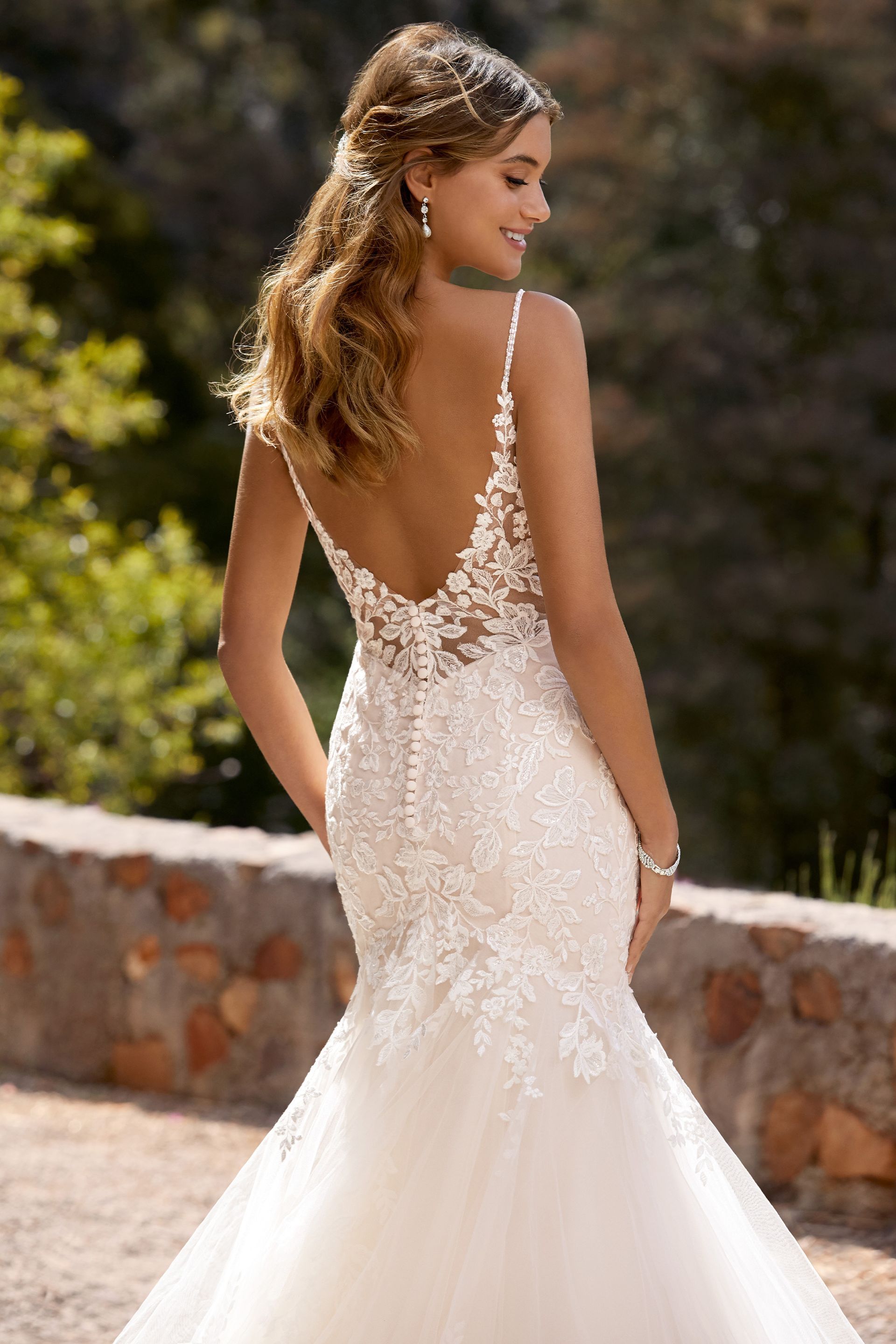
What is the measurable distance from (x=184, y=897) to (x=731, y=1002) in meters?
1.52

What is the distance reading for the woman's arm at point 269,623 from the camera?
1968mm

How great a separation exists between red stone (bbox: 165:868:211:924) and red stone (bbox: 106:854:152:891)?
7 centimetres

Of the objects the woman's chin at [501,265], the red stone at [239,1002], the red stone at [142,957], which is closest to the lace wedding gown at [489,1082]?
the woman's chin at [501,265]

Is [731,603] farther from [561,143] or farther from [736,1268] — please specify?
[736,1268]

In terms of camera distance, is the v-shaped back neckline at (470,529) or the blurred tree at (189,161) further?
the blurred tree at (189,161)

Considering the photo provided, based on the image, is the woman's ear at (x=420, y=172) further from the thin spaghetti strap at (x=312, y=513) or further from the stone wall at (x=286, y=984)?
the stone wall at (x=286, y=984)

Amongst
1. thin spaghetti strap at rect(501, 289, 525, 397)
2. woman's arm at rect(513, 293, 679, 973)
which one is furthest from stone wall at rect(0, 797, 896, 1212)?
thin spaghetti strap at rect(501, 289, 525, 397)

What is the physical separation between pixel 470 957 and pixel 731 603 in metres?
9.69

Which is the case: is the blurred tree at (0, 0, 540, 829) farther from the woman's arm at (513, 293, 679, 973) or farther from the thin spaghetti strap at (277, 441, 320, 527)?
the woman's arm at (513, 293, 679, 973)

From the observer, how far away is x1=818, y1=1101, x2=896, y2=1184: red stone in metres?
2.89

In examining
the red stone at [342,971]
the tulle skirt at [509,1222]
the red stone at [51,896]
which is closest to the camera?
the tulle skirt at [509,1222]

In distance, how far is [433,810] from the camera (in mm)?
1782

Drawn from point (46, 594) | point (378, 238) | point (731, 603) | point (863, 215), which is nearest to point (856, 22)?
point (863, 215)

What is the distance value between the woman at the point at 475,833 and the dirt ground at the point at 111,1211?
2.90 feet
